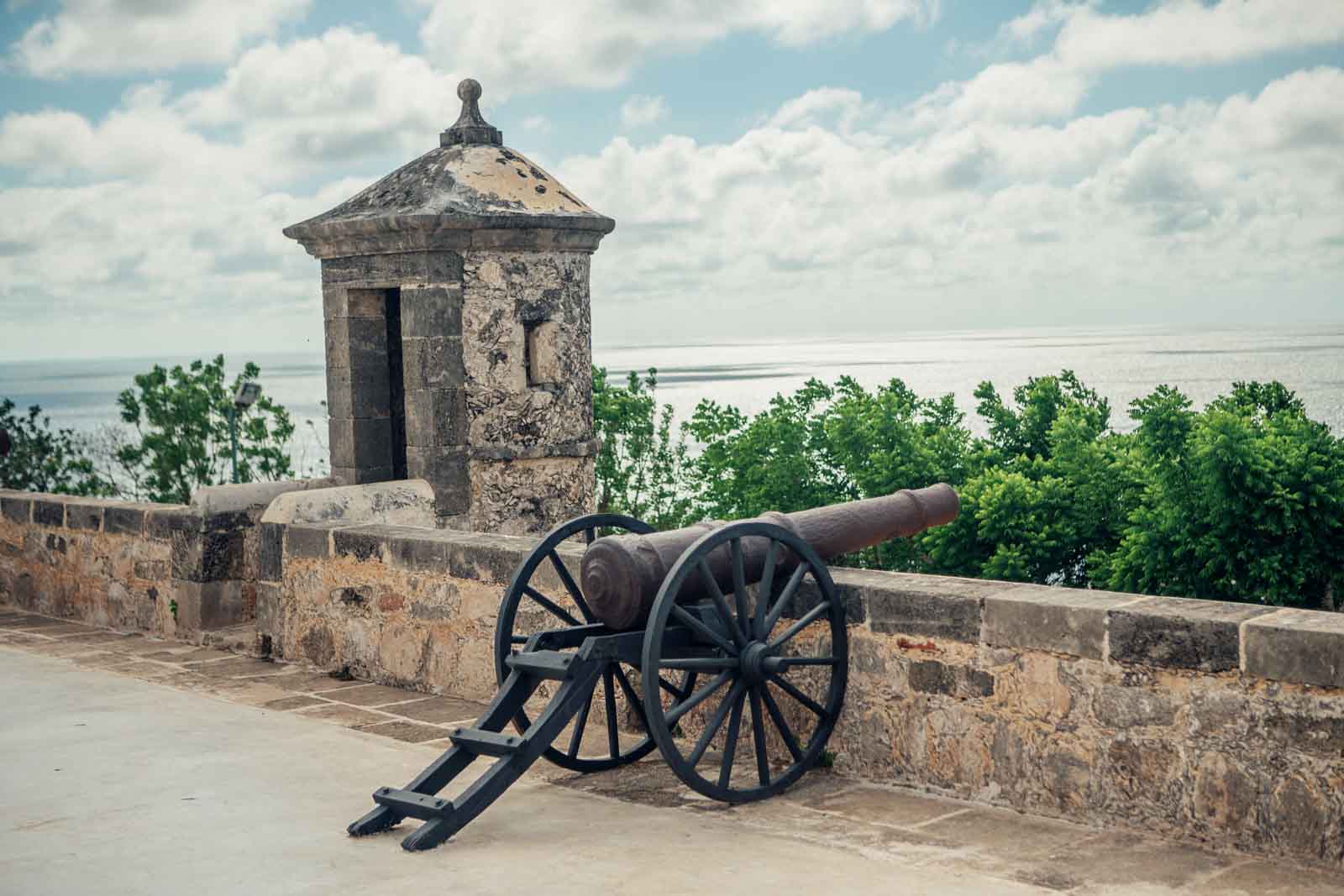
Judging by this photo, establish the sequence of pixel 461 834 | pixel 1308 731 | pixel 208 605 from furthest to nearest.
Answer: pixel 208 605 < pixel 461 834 < pixel 1308 731

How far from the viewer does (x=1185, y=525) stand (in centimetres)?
1109

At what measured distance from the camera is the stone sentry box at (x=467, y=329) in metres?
8.45

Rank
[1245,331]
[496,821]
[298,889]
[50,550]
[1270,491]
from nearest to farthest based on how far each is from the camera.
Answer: [298,889] < [496,821] < [50,550] < [1270,491] < [1245,331]

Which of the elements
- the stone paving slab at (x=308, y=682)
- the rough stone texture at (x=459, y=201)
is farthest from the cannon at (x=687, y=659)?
the rough stone texture at (x=459, y=201)

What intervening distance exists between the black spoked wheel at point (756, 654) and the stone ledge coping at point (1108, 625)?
0.66 ft

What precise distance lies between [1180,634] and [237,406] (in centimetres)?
1232

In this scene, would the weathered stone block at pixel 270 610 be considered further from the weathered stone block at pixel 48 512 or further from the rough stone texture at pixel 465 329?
the weathered stone block at pixel 48 512

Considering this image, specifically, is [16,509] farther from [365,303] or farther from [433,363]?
[433,363]

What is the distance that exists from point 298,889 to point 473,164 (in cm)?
574

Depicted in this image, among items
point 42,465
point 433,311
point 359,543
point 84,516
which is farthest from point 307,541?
point 42,465

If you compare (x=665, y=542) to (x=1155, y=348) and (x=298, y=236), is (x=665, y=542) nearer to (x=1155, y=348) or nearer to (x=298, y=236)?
(x=298, y=236)

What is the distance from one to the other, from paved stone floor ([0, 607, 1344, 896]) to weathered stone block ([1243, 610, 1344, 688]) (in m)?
0.53

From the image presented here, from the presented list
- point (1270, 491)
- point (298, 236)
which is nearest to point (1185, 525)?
point (1270, 491)

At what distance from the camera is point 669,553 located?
470 cm
